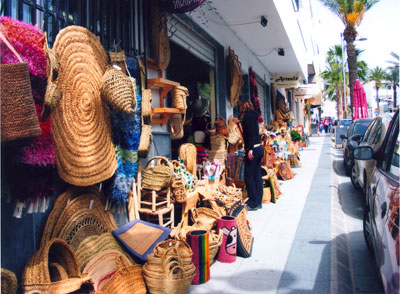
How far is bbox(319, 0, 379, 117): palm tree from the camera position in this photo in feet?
65.3

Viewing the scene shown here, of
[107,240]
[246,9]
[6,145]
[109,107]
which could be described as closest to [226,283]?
[107,240]

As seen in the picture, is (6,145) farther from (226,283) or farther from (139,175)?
(226,283)

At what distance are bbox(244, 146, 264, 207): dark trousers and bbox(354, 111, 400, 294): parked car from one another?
2530 mm

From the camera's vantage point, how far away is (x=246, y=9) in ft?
22.0

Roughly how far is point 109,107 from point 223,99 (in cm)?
439

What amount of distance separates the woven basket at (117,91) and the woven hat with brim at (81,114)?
13 cm

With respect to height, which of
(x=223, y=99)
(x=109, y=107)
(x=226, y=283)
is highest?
(x=223, y=99)

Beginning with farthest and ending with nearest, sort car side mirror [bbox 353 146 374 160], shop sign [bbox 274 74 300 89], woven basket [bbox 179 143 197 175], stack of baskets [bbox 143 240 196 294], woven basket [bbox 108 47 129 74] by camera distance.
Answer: shop sign [bbox 274 74 300 89] → woven basket [bbox 179 143 197 175] → woven basket [bbox 108 47 129 74] → car side mirror [bbox 353 146 374 160] → stack of baskets [bbox 143 240 196 294]

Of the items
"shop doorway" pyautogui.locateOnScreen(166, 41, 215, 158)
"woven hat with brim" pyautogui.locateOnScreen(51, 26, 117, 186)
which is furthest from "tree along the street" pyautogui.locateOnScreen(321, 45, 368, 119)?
"woven hat with brim" pyautogui.locateOnScreen(51, 26, 117, 186)

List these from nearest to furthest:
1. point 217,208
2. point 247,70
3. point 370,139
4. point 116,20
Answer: point 116,20 → point 217,208 → point 370,139 → point 247,70

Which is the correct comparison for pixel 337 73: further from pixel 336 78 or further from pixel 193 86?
pixel 193 86

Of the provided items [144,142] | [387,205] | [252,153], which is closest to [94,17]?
[144,142]

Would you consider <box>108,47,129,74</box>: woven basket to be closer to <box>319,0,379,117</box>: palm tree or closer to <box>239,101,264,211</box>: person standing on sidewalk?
<box>239,101,264,211</box>: person standing on sidewalk

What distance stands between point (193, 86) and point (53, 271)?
7066 millimetres
